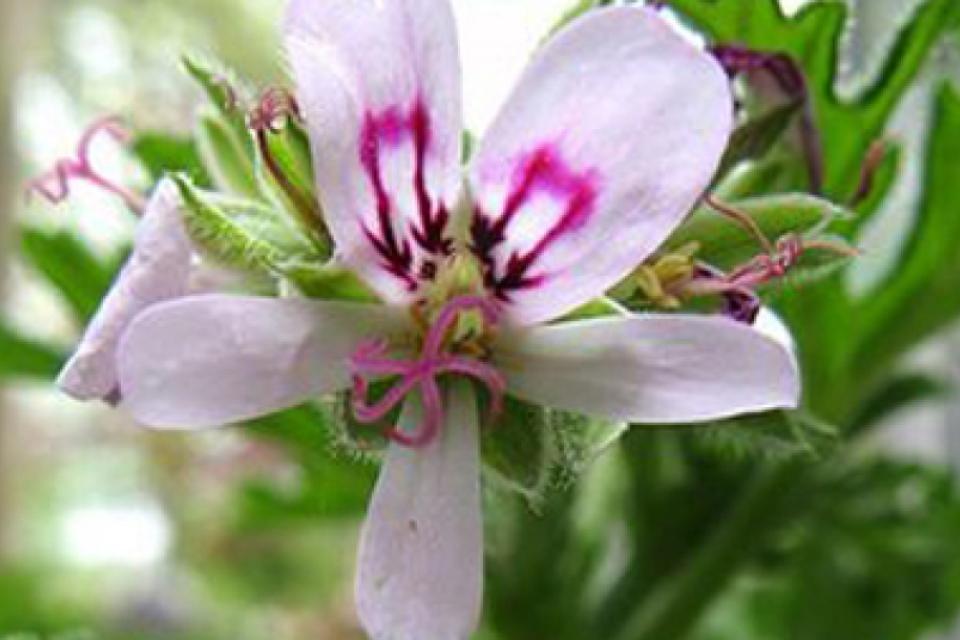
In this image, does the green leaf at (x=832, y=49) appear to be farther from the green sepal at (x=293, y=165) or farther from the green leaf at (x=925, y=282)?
the green sepal at (x=293, y=165)

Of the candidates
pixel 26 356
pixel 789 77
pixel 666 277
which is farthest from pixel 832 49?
pixel 26 356

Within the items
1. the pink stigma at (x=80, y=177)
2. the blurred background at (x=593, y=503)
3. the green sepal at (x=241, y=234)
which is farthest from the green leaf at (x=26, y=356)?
the green sepal at (x=241, y=234)

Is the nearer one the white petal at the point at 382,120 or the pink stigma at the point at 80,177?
the white petal at the point at 382,120

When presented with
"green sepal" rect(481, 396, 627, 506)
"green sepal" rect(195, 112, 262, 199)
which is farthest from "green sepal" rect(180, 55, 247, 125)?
"green sepal" rect(481, 396, 627, 506)

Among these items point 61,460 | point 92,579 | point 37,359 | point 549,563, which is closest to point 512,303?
point 549,563

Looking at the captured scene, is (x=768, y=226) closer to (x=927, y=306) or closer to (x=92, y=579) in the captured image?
(x=927, y=306)

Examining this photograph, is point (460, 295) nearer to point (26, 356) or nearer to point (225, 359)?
point (225, 359)

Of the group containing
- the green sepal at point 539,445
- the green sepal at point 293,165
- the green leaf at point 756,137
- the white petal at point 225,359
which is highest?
the green sepal at point 293,165
